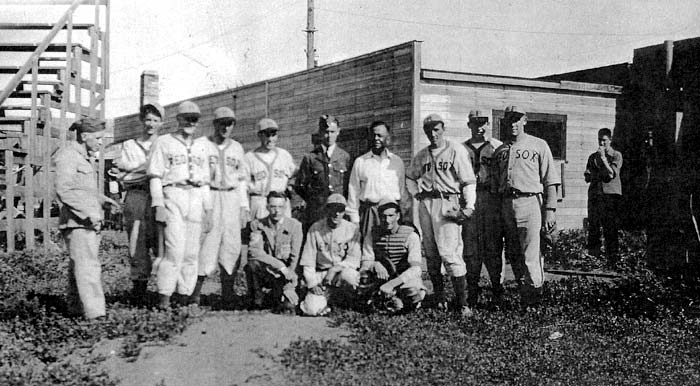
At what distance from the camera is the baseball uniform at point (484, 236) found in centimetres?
693

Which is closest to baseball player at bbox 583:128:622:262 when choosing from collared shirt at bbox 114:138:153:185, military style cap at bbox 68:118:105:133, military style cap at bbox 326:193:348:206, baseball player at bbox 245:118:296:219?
military style cap at bbox 326:193:348:206

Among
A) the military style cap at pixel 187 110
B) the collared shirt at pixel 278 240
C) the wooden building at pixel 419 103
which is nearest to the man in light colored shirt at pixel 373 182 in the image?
the collared shirt at pixel 278 240

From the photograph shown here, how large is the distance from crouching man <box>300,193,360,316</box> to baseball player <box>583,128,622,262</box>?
5.08 m

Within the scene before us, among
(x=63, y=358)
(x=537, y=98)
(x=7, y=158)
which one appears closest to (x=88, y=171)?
(x=63, y=358)

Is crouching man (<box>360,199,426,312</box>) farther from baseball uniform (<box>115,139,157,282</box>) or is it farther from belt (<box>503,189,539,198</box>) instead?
baseball uniform (<box>115,139,157,282</box>)

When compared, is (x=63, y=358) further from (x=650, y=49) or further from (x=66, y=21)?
(x=66, y=21)

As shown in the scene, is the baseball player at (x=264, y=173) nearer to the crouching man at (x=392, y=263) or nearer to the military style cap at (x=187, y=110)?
the military style cap at (x=187, y=110)

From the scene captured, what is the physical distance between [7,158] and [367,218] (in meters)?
6.19

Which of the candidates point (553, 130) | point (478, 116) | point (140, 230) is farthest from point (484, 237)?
point (553, 130)

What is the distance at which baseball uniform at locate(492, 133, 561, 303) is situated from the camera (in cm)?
664

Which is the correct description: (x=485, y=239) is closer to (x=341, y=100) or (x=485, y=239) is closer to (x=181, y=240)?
(x=181, y=240)

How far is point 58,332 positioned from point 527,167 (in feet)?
15.3

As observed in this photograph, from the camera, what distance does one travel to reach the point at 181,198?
20.8 feet

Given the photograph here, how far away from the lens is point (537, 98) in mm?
12977
